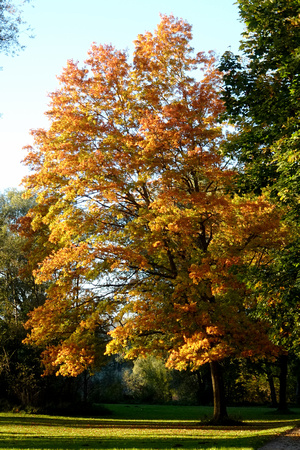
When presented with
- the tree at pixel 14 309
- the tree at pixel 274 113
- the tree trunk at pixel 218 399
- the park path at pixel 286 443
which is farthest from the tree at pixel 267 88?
the tree at pixel 14 309

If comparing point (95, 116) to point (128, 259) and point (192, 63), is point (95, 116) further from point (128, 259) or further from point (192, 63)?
point (128, 259)

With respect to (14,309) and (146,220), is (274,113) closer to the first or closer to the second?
(146,220)

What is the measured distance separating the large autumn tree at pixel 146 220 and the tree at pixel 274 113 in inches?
56.3

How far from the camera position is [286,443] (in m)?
11.4

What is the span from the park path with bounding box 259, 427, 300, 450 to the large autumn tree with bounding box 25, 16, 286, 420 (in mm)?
3043

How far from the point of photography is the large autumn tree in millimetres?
15492

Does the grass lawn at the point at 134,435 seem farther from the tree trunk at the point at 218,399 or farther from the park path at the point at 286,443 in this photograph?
the tree trunk at the point at 218,399

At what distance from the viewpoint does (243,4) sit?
1392 cm

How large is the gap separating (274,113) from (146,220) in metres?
5.83

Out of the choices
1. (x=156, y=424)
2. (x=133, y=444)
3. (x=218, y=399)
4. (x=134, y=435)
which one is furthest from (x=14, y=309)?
(x=133, y=444)


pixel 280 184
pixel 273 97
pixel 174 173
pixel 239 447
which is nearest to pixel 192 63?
pixel 174 173

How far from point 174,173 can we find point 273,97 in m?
4.88

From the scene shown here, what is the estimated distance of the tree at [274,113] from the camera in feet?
39.1

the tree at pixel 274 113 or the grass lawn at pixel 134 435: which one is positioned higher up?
the tree at pixel 274 113
